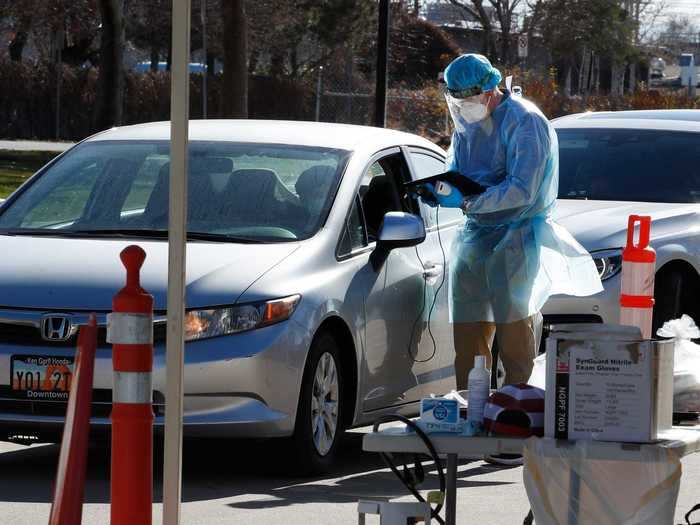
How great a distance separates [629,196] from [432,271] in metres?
2.69

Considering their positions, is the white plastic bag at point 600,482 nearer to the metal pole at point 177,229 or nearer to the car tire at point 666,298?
the metal pole at point 177,229

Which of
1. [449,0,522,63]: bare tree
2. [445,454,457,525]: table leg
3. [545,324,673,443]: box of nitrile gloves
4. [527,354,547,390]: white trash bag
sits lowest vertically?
[445,454,457,525]: table leg

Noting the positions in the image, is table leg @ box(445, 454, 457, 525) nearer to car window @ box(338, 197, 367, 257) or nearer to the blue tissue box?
the blue tissue box

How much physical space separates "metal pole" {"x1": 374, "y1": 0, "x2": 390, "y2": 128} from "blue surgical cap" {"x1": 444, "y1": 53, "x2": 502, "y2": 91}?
1358 centimetres

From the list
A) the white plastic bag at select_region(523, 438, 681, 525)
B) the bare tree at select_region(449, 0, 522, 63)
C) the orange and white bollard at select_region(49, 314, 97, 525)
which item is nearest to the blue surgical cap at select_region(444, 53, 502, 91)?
the orange and white bollard at select_region(49, 314, 97, 525)

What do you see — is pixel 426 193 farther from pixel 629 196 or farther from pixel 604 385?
pixel 629 196

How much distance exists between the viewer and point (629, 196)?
1004cm

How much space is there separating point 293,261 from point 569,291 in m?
1.25

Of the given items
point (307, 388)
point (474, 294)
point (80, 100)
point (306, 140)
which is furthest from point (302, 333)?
point (80, 100)

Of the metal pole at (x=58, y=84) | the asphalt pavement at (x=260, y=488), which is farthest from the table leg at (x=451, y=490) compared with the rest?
the metal pole at (x=58, y=84)

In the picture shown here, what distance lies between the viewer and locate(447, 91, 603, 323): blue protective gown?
6719 millimetres

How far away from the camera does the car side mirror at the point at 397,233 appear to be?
7.24 m

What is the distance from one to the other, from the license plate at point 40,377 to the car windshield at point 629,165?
15.0ft

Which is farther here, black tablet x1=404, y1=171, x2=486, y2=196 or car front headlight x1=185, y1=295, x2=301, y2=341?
black tablet x1=404, y1=171, x2=486, y2=196
